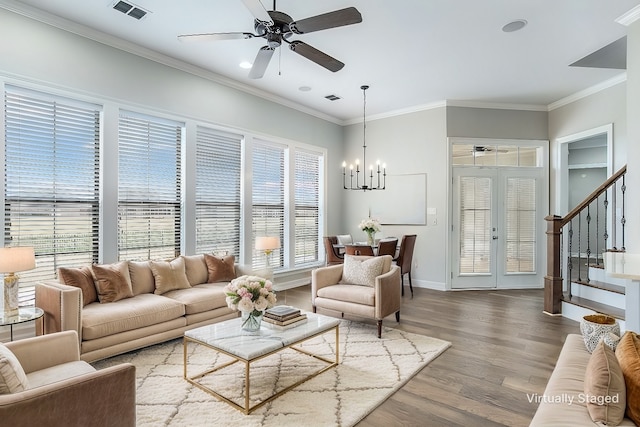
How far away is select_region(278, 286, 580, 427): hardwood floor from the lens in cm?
242

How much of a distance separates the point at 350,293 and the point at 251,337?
5.28 ft

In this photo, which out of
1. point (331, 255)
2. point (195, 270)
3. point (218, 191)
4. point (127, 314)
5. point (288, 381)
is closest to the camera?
point (288, 381)

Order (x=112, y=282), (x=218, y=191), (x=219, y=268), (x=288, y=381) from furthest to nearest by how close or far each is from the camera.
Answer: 1. (x=218, y=191)
2. (x=219, y=268)
3. (x=112, y=282)
4. (x=288, y=381)

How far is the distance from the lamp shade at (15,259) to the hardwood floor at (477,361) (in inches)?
109

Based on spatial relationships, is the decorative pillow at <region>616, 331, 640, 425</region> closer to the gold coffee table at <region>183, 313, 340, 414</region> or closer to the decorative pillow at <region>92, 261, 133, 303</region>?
the gold coffee table at <region>183, 313, 340, 414</region>

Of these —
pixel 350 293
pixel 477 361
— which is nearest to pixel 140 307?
pixel 350 293

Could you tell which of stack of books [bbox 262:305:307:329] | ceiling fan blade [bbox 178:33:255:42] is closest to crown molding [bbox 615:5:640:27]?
ceiling fan blade [bbox 178:33:255:42]

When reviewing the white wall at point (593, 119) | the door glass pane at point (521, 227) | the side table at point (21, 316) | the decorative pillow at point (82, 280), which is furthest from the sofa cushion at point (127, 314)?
the white wall at point (593, 119)

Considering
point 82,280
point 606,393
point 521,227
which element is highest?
point 521,227

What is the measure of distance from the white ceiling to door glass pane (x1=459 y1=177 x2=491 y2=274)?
4.93 feet

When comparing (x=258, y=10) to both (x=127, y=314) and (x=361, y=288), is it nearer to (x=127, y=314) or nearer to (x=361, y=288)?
(x=127, y=314)

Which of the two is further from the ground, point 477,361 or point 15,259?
point 15,259

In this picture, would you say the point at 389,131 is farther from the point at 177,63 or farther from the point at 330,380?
the point at 330,380

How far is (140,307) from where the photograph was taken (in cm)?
333
